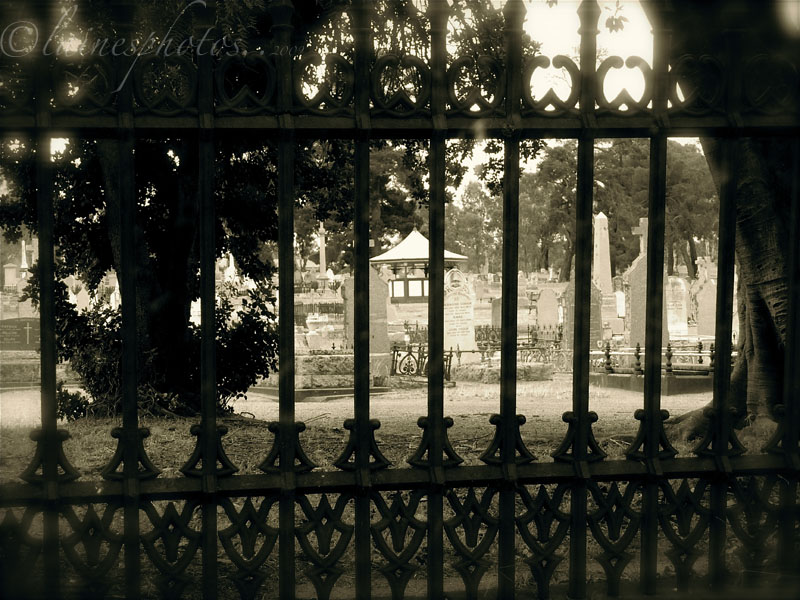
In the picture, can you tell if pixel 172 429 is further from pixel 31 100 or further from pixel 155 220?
pixel 31 100

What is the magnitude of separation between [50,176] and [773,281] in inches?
196

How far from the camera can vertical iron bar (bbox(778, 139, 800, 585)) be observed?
309 cm

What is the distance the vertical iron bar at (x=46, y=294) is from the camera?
2.76 meters

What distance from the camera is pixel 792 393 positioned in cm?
312

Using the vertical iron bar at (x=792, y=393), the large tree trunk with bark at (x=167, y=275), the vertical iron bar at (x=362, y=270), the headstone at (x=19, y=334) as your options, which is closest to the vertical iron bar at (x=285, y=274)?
the vertical iron bar at (x=362, y=270)

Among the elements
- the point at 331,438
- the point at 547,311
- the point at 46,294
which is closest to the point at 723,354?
the point at 46,294

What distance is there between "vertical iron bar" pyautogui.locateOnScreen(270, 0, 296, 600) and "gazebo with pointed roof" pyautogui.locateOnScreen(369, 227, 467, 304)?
19.9m

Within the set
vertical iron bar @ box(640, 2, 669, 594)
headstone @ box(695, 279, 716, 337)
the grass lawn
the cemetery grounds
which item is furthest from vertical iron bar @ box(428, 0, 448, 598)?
headstone @ box(695, 279, 716, 337)

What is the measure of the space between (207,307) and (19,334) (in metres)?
17.6

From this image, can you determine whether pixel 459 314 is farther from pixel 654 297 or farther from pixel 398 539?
pixel 398 539

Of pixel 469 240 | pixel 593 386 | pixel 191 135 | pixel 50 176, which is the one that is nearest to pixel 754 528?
pixel 191 135

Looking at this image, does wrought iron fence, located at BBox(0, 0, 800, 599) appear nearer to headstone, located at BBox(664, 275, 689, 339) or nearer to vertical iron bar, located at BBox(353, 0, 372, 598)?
vertical iron bar, located at BBox(353, 0, 372, 598)

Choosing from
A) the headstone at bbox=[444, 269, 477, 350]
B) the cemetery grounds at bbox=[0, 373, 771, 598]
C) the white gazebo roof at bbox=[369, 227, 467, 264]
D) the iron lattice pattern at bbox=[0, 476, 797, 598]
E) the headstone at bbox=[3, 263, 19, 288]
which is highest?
the white gazebo roof at bbox=[369, 227, 467, 264]

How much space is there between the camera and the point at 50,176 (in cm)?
281
